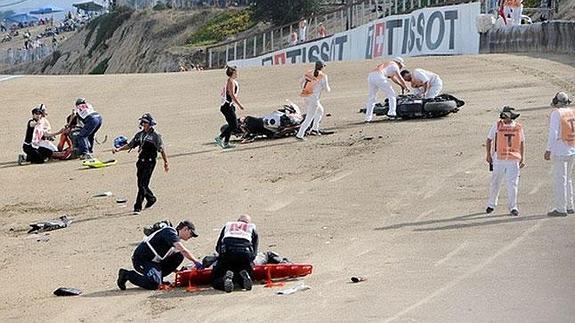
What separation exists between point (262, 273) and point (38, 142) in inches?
515

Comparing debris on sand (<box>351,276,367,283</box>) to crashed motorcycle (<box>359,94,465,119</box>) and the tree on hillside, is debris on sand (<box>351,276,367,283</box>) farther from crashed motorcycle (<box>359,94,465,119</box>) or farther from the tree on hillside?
the tree on hillside

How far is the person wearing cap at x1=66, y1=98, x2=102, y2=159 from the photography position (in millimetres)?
24719

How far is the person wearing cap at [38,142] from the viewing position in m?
24.9

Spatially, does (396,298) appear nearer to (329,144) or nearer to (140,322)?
(140,322)

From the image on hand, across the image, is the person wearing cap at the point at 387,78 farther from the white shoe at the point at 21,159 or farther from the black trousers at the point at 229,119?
the white shoe at the point at 21,159

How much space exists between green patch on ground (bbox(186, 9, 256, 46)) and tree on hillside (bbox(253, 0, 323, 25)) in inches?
169

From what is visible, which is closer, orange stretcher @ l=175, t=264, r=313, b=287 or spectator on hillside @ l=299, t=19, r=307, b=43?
orange stretcher @ l=175, t=264, r=313, b=287

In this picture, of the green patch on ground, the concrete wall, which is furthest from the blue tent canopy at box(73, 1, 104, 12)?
the concrete wall

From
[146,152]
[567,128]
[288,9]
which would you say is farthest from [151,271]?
[288,9]

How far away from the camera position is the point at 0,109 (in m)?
36.6

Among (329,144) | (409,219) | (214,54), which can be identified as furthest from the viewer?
(214,54)

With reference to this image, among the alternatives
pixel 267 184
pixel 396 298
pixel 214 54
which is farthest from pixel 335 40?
pixel 396 298

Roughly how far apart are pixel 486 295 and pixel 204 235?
19.0ft

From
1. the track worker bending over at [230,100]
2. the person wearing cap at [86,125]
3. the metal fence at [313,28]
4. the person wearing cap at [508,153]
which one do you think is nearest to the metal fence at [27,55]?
the metal fence at [313,28]
